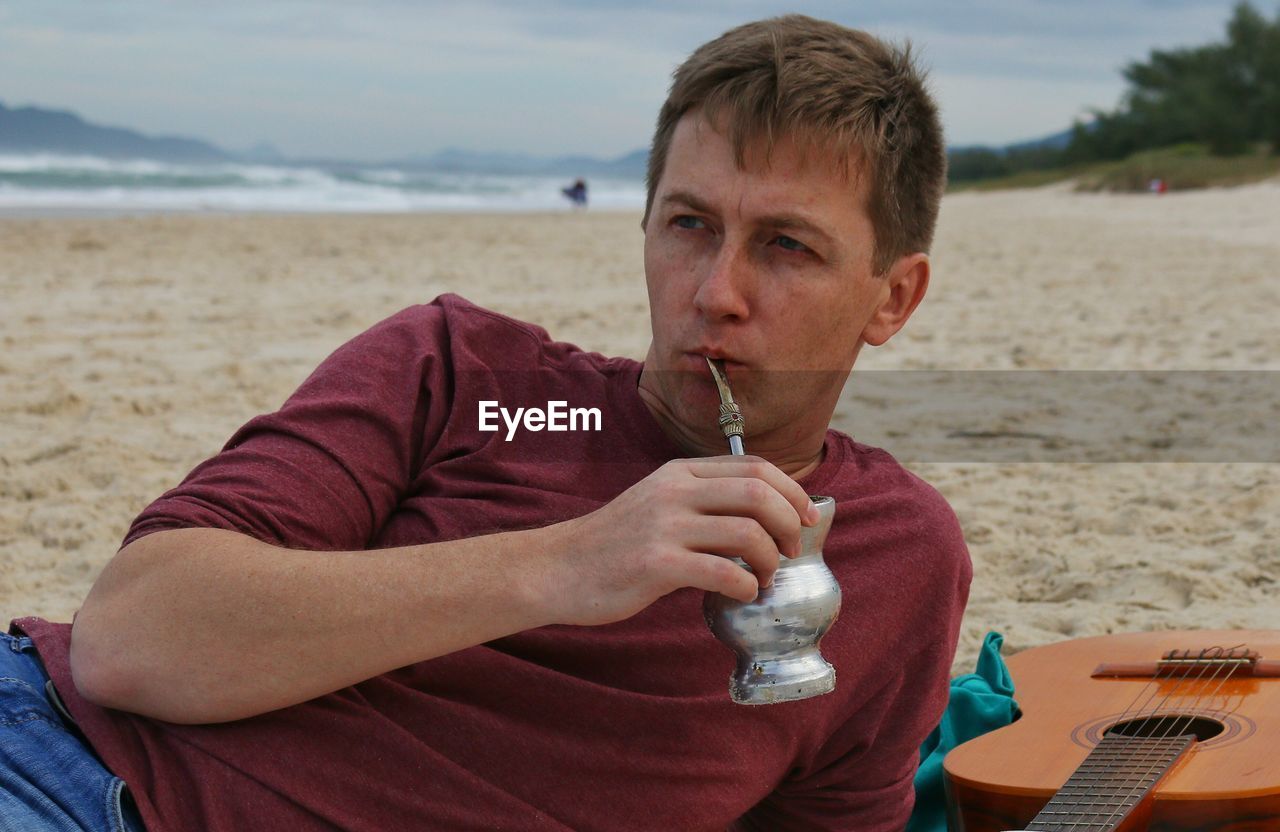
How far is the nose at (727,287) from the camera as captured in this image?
1784 millimetres

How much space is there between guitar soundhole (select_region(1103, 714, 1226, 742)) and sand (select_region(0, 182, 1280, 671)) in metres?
0.83

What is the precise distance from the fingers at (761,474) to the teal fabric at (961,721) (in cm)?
119

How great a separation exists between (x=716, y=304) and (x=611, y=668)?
20.5 inches

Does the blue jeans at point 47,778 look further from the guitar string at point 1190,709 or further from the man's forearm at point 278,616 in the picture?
the guitar string at point 1190,709

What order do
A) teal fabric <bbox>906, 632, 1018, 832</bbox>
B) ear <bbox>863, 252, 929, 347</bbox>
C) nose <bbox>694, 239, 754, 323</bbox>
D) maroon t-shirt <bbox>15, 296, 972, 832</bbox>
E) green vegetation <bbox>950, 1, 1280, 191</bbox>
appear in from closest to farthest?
1. maroon t-shirt <bbox>15, 296, 972, 832</bbox>
2. nose <bbox>694, 239, 754, 323</bbox>
3. ear <bbox>863, 252, 929, 347</bbox>
4. teal fabric <bbox>906, 632, 1018, 832</bbox>
5. green vegetation <bbox>950, 1, 1280, 191</bbox>

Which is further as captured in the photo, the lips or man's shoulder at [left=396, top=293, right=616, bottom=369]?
man's shoulder at [left=396, top=293, right=616, bottom=369]

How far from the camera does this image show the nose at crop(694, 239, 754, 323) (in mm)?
1784

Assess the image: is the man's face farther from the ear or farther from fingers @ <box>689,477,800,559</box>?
fingers @ <box>689,477,800,559</box>

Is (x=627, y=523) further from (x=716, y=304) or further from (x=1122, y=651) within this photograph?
Answer: (x=1122, y=651)

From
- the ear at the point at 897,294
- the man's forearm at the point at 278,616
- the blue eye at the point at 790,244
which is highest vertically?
the blue eye at the point at 790,244

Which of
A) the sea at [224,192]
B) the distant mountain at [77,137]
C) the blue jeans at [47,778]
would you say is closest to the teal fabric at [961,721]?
the blue jeans at [47,778]

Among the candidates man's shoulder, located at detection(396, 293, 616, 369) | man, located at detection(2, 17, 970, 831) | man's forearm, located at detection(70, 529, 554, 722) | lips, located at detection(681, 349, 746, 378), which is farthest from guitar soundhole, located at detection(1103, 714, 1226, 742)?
man's forearm, located at detection(70, 529, 554, 722)

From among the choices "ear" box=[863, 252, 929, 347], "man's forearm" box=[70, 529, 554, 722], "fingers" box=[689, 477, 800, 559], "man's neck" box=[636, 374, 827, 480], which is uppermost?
"ear" box=[863, 252, 929, 347]

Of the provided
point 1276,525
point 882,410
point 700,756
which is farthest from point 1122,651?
point 882,410
